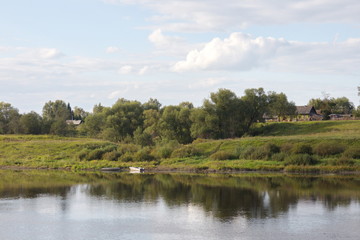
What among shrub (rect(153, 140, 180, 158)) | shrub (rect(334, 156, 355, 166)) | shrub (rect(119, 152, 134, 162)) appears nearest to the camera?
shrub (rect(334, 156, 355, 166))

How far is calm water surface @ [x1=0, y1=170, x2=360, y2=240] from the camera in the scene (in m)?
31.8

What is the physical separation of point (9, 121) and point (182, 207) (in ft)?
324

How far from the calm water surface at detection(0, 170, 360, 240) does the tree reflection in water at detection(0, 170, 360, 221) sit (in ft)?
0.26

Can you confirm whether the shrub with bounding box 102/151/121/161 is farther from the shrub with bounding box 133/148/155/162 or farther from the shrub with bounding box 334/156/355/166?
the shrub with bounding box 334/156/355/166

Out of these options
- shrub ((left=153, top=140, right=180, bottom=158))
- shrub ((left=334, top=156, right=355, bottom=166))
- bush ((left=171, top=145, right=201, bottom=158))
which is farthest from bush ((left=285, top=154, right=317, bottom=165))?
shrub ((left=153, top=140, right=180, bottom=158))

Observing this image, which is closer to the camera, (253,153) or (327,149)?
(327,149)

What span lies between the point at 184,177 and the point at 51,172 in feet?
72.8

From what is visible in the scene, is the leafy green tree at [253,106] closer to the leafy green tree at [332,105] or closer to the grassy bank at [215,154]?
the grassy bank at [215,154]

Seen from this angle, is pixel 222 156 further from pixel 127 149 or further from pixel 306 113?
pixel 306 113

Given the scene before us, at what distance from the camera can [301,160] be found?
6831 cm

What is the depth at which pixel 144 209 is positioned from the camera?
40.6m

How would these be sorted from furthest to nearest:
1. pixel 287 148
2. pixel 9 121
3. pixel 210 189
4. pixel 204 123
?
pixel 9 121, pixel 204 123, pixel 287 148, pixel 210 189

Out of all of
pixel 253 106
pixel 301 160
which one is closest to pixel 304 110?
pixel 253 106

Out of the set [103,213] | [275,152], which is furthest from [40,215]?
[275,152]
